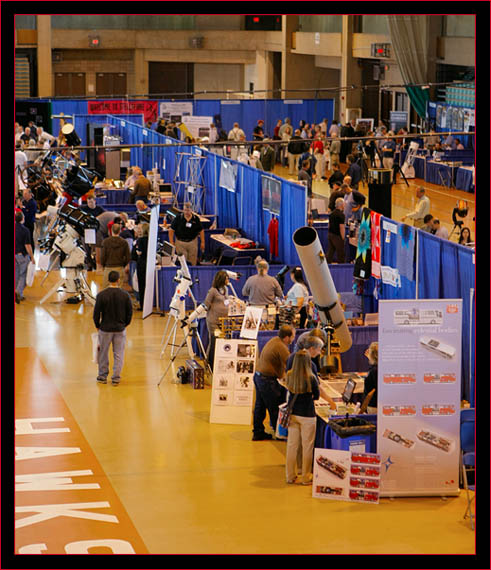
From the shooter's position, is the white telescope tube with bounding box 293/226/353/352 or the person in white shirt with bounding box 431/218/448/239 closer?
the white telescope tube with bounding box 293/226/353/352

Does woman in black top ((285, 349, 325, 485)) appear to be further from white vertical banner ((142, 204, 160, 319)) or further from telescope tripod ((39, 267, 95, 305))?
telescope tripod ((39, 267, 95, 305))

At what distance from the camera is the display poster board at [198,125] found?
26578 mm

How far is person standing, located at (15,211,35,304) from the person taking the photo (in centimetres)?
1374

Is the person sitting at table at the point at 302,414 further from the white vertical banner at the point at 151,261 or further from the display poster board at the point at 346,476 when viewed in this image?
the white vertical banner at the point at 151,261

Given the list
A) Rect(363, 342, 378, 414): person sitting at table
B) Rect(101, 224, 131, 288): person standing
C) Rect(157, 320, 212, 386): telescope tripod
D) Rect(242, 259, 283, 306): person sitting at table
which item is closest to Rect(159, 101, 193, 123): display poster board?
Rect(101, 224, 131, 288): person standing

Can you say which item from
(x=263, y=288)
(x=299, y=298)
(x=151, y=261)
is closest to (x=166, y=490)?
(x=299, y=298)

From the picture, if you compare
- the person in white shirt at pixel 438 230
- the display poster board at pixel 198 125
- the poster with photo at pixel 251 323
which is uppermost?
the display poster board at pixel 198 125

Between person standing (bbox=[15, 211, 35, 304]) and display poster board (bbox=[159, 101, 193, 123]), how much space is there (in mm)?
15853

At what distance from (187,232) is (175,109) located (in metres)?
15.7

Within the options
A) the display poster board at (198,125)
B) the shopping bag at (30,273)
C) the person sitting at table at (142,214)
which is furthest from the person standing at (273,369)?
the display poster board at (198,125)

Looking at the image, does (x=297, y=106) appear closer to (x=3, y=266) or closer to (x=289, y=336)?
(x=289, y=336)

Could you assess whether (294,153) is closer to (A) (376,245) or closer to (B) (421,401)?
(A) (376,245)

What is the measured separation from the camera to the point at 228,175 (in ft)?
57.8

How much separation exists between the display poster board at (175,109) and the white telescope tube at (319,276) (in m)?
20.9
